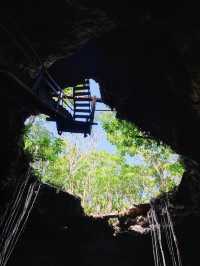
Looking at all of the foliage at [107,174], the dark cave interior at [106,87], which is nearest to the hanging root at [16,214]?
the dark cave interior at [106,87]

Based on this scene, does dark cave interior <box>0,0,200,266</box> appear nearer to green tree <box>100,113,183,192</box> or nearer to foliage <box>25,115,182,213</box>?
green tree <box>100,113,183,192</box>

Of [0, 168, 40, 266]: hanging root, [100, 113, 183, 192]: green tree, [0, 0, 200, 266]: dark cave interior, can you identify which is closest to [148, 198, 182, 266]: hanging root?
[0, 0, 200, 266]: dark cave interior

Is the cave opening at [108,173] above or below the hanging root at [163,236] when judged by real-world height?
above

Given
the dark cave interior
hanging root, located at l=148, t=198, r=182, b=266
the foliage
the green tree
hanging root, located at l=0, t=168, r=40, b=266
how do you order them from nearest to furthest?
the dark cave interior → hanging root, located at l=0, t=168, r=40, b=266 → hanging root, located at l=148, t=198, r=182, b=266 → the green tree → the foliage

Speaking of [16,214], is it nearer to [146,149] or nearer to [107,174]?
[146,149]

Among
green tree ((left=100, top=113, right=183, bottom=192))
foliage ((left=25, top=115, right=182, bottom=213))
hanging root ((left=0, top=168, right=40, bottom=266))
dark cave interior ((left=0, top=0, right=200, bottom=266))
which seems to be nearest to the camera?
dark cave interior ((left=0, top=0, right=200, bottom=266))

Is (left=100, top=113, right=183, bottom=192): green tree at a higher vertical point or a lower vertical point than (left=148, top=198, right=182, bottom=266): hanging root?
higher

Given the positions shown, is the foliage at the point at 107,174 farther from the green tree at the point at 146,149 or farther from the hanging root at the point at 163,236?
the hanging root at the point at 163,236

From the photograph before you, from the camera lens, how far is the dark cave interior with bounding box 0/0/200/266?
9.84 m

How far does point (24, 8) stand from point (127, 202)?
19.0 meters

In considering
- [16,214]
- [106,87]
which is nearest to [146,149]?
[106,87]

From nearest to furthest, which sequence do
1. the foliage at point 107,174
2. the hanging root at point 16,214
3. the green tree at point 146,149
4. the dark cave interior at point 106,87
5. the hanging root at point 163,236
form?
the dark cave interior at point 106,87 → the hanging root at point 16,214 → the hanging root at point 163,236 → the green tree at point 146,149 → the foliage at point 107,174

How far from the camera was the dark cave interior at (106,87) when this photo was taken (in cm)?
984

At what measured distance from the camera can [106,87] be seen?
47.8 feet
